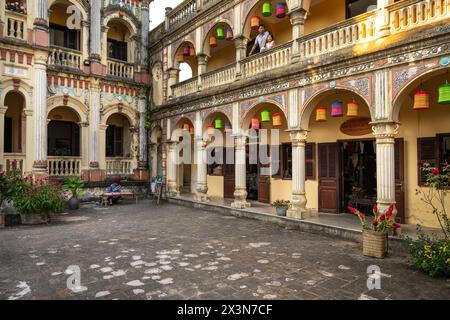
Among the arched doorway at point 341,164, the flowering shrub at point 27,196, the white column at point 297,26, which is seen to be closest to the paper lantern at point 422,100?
the arched doorway at point 341,164

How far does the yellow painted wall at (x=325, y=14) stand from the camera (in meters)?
10.4

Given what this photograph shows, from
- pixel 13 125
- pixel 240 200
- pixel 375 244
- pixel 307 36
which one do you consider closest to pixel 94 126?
pixel 13 125

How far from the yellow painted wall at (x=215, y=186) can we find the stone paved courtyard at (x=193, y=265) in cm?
638

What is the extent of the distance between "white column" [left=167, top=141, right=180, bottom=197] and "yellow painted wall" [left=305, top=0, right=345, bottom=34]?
26.9ft

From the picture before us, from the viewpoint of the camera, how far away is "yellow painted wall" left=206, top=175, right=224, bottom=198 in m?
15.8

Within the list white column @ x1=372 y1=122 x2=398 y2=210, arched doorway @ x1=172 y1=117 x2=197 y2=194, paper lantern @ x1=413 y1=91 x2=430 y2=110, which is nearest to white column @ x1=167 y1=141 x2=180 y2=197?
arched doorway @ x1=172 y1=117 x2=197 y2=194

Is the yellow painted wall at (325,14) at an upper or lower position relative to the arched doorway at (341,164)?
upper

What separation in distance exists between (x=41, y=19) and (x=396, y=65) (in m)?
13.5

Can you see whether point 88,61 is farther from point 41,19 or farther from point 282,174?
point 282,174

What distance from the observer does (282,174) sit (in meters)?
12.4

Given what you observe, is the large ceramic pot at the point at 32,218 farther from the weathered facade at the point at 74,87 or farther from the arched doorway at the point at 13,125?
the arched doorway at the point at 13,125

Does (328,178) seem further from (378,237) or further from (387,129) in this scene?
(378,237)

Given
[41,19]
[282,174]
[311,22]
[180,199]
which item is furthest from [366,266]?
[41,19]

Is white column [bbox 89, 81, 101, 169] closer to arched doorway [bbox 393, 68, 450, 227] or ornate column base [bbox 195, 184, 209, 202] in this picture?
ornate column base [bbox 195, 184, 209, 202]
